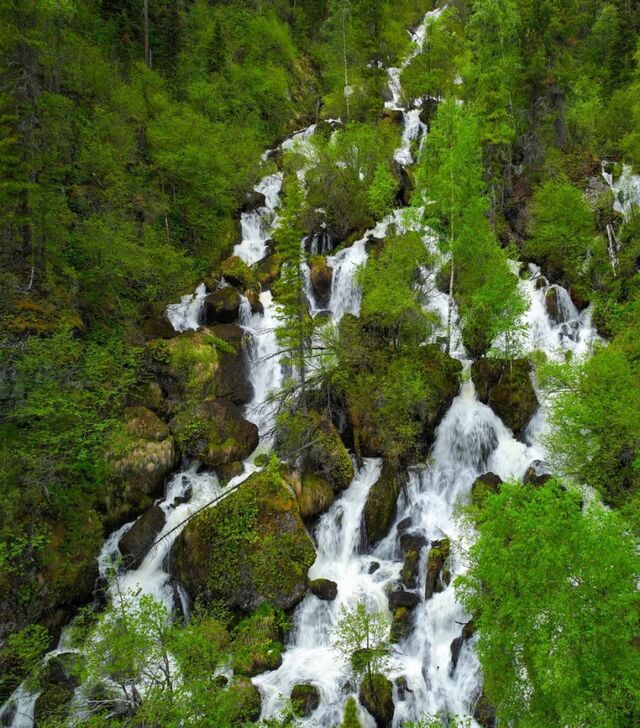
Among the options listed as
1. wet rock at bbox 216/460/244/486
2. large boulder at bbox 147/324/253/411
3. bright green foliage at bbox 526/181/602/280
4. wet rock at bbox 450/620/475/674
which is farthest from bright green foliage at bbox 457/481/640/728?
bright green foliage at bbox 526/181/602/280

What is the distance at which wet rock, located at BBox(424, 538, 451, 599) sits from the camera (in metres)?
15.0

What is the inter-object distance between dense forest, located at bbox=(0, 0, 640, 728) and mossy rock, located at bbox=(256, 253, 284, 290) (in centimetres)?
20

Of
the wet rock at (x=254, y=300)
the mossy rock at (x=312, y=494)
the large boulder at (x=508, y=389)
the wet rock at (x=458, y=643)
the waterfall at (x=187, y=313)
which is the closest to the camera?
the wet rock at (x=458, y=643)

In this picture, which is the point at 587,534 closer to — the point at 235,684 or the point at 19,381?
the point at 235,684

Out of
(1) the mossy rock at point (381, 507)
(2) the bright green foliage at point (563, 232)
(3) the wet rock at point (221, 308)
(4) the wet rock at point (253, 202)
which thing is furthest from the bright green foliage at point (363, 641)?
(4) the wet rock at point (253, 202)

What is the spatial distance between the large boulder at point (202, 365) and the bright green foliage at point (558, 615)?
15.2m

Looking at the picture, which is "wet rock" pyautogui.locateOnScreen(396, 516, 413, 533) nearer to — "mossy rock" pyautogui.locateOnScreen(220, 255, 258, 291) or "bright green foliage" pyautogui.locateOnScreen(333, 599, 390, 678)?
"bright green foliage" pyautogui.locateOnScreen(333, 599, 390, 678)

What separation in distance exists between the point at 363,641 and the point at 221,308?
16809 millimetres

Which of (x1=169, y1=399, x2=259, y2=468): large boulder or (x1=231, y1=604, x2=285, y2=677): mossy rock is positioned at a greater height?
(x1=169, y1=399, x2=259, y2=468): large boulder

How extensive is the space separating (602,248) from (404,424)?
46.9 feet

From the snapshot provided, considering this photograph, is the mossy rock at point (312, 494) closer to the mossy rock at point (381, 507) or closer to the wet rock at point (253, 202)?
the mossy rock at point (381, 507)

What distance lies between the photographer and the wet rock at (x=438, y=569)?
591 inches

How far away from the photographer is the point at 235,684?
1278 cm

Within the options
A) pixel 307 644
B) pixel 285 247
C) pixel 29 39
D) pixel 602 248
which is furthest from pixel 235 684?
pixel 602 248
